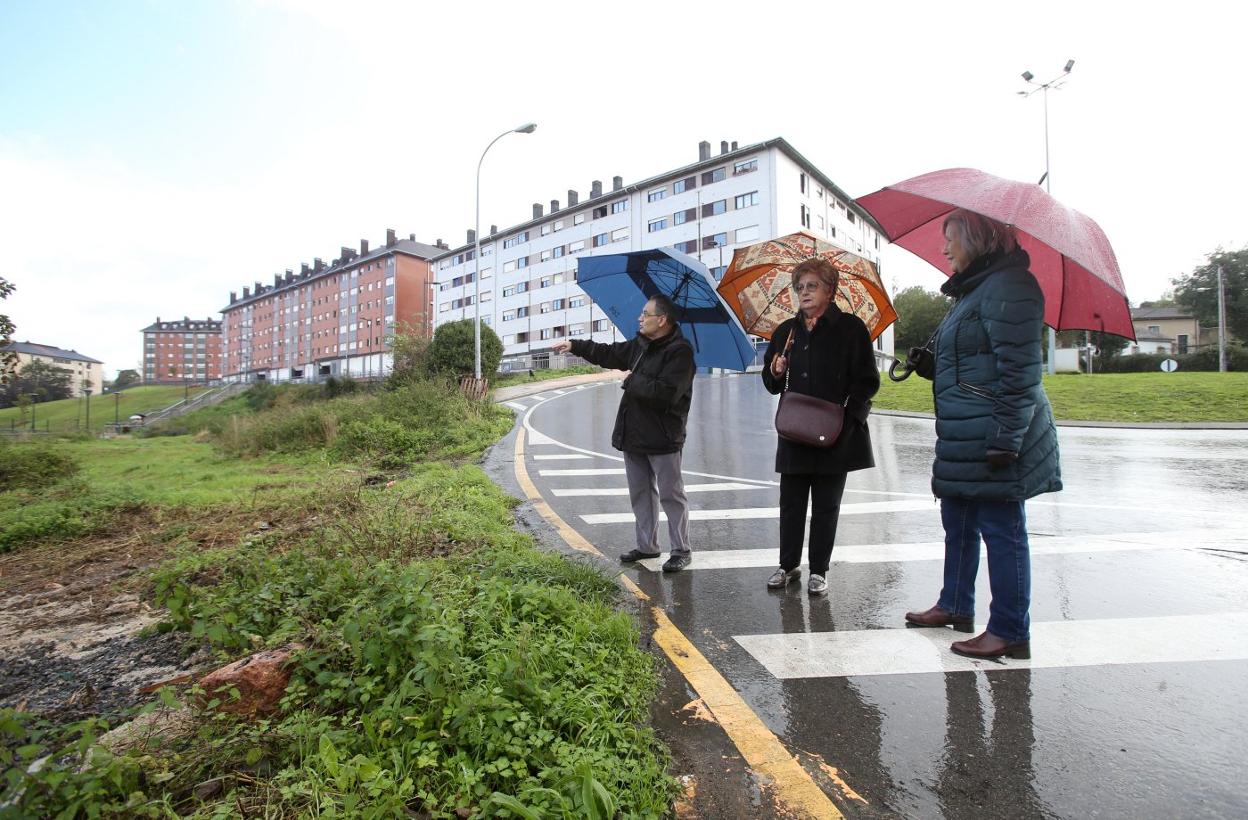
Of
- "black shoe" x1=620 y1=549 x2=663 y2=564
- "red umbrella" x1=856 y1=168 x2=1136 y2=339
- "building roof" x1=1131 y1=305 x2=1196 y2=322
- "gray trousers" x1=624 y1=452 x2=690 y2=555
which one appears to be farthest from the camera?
"building roof" x1=1131 y1=305 x2=1196 y2=322

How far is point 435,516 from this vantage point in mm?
5078

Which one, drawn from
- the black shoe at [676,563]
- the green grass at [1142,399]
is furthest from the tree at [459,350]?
the black shoe at [676,563]

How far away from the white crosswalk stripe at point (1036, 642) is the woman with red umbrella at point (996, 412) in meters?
0.17

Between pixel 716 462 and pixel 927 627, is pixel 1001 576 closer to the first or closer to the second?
pixel 927 627

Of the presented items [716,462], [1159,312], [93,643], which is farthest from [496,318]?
[1159,312]

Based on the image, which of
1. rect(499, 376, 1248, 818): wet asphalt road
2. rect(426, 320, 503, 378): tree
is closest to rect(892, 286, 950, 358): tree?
rect(426, 320, 503, 378): tree

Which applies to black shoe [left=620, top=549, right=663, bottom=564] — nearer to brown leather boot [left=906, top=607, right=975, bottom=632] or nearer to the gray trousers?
the gray trousers

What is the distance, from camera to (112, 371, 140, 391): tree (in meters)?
141

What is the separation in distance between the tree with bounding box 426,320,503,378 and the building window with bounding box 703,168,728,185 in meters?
32.3

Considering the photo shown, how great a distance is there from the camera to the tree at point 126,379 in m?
141

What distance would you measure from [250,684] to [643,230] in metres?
58.1

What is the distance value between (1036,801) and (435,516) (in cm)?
424

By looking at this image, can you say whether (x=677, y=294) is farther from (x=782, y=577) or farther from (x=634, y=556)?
(x=782, y=577)

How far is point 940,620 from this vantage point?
11.1ft
